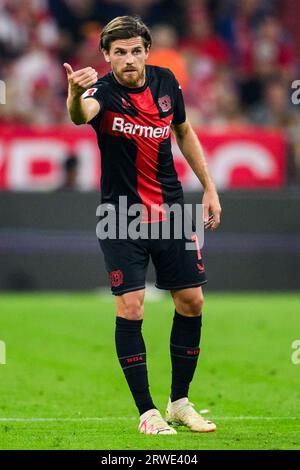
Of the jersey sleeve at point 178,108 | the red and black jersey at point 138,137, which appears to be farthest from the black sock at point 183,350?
the jersey sleeve at point 178,108

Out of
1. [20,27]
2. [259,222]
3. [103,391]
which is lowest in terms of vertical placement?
[103,391]

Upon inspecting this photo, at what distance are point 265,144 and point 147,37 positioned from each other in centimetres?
838

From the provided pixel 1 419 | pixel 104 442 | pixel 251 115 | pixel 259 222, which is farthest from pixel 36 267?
pixel 104 442

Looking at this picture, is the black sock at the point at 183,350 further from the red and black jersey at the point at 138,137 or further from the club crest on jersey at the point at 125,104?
the club crest on jersey at the point at 125,104

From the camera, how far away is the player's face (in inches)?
274

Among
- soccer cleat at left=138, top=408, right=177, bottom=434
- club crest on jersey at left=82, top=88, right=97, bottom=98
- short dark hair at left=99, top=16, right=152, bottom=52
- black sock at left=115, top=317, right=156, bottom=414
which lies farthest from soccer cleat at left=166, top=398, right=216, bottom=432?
short dark hair at left=99, top=16, right=152, bottom=52

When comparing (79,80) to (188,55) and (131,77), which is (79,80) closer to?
(131,77)

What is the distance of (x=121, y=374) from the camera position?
387 inches

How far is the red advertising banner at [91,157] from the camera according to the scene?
15195mm

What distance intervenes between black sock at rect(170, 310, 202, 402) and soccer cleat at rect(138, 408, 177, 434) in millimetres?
418

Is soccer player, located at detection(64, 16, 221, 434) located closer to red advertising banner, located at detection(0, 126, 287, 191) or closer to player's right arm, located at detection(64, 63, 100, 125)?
player's right arm, located at detection(64, 63, 100, 125)

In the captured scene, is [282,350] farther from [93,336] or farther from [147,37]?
[147,37]

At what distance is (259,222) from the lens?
15.1m

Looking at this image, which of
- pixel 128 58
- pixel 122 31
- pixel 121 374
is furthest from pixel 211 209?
pixel 121 374
